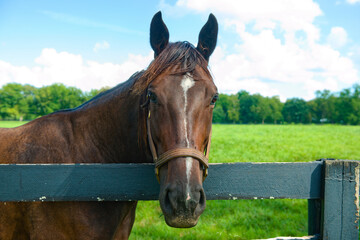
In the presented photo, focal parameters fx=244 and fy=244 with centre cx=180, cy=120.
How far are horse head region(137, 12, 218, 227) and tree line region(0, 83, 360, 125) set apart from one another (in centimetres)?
6819

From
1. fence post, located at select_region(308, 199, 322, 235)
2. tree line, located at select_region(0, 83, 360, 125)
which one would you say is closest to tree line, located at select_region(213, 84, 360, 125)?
tree line, located at select_region(0, 83, 360, 125)

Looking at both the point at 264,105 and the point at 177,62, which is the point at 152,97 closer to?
the point at 177,62

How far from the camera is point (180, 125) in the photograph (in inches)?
65.3

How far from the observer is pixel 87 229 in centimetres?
206

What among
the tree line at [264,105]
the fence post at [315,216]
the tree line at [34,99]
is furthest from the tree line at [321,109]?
the fence post at [315,216]

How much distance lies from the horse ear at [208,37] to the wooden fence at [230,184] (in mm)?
1066

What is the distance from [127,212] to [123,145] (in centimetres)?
64

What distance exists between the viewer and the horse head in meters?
1.47

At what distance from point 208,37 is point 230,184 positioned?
133 cm

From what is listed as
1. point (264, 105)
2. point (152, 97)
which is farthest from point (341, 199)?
point (264, 105)

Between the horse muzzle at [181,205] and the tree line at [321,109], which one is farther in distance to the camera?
the tree line at [321,109]

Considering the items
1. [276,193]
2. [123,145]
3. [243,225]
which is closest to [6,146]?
[123,145]

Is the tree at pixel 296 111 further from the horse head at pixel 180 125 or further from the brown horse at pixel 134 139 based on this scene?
the horse head at pixel 180 125

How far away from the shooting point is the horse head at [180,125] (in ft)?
4.83
